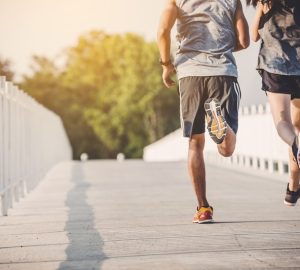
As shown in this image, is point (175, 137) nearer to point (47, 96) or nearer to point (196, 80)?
point (196, 80)

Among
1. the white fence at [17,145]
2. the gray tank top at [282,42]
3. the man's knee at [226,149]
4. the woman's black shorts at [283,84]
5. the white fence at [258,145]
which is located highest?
the gray tank top at [282,42]

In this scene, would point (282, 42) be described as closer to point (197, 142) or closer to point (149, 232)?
point (197, 142)

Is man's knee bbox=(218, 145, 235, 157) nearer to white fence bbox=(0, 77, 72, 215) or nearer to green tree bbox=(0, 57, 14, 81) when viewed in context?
white fence bbox=(0, 77, 72, 215)

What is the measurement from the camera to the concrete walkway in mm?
4844

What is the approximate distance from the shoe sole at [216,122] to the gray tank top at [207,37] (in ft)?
0.86

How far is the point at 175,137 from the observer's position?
3444 cm

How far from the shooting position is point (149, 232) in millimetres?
6242

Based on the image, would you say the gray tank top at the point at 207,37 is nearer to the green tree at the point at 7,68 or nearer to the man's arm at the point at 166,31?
the man's arm at the point at 166,31

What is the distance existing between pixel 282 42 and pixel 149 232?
168cm

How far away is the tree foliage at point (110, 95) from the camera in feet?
248

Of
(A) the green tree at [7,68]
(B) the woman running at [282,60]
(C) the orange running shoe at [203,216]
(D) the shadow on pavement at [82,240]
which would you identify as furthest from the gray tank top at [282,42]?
(A) the green tree at [7,68]

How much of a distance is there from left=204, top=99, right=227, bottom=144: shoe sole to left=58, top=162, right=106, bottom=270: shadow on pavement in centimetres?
105

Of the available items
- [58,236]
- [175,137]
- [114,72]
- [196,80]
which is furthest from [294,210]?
[114,72]

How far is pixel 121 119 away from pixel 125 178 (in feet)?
206
